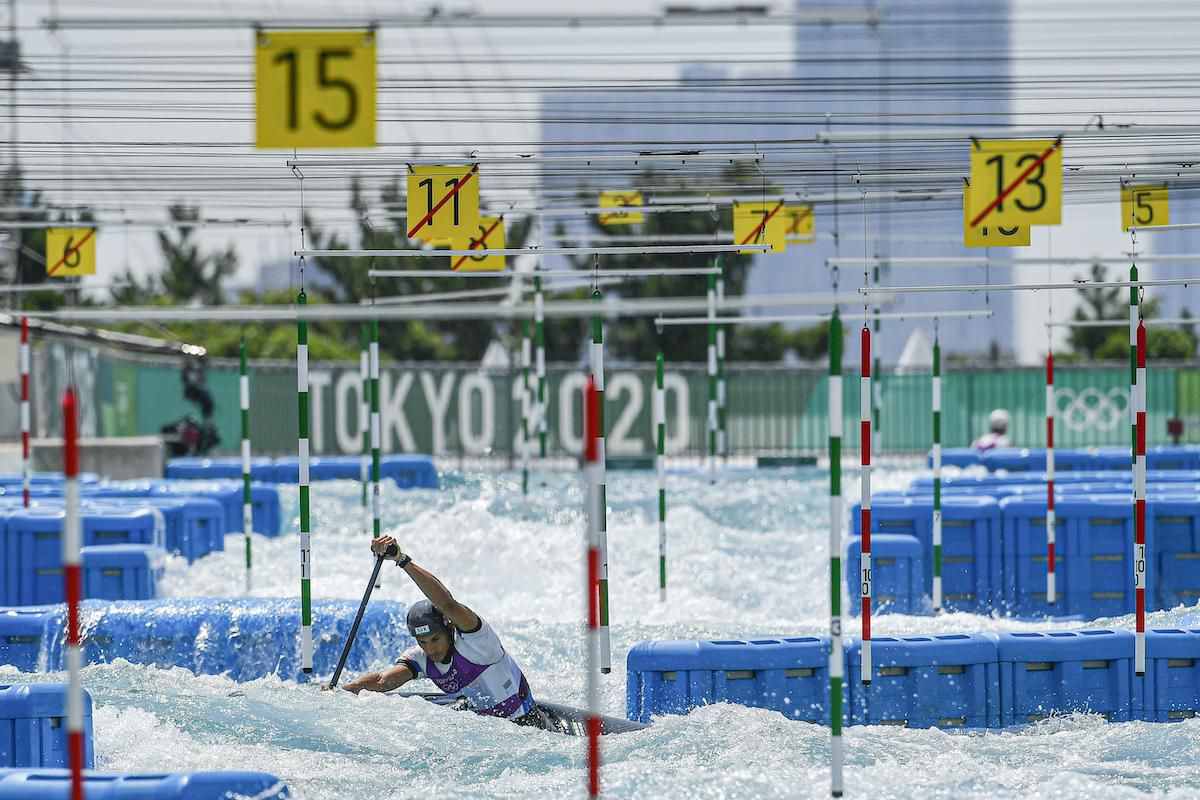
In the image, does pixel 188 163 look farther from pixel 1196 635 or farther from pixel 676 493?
pixel 676 493

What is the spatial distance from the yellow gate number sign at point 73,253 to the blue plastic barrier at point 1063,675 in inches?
409

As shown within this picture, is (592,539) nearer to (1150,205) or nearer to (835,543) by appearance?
(835,543)

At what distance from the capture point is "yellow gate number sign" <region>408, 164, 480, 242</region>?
10.6 metres

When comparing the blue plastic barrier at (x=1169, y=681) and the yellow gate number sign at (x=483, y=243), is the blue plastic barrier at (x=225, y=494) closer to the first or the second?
the yellow gate number sign at (x=483, y=243)

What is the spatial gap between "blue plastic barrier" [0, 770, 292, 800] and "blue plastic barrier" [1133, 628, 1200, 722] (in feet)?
16.8

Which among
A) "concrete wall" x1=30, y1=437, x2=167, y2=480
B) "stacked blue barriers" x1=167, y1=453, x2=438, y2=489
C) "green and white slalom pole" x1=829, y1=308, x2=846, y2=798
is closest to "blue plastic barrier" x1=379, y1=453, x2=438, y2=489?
"stacked blue barriers" x1=167, y1=453, x2=438, y2=489

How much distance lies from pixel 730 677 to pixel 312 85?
3762mm

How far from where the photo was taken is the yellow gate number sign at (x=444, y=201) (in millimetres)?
10578

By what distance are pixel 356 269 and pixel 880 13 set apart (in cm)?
3853

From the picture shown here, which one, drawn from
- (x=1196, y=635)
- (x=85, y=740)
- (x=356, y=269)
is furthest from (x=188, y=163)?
(x=356, y=269)

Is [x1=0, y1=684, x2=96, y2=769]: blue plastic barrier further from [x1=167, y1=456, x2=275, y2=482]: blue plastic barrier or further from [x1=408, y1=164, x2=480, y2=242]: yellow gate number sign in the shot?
[x1=167, y1=456, x2=275, y2=482]: blue plastic barrier

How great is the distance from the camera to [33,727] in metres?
7.36

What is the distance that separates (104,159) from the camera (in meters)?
12.0

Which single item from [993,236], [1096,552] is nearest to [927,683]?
[993,236]
